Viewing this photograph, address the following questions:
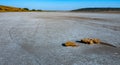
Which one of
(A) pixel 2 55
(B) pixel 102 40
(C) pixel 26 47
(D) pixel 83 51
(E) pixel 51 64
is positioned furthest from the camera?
(B) pixel 102 40

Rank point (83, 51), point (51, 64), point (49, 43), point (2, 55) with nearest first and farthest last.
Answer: point (51, 64)
point (2, 55)
point (83, 51)
point (49, 43)

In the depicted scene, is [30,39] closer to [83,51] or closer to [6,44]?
[6,44]

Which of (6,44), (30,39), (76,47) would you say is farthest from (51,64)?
(30,39)

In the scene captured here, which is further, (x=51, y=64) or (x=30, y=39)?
(x=30, y=39)

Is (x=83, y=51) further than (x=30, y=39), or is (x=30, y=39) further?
(x=30, y=39)

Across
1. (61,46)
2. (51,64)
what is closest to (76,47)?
(61,46)

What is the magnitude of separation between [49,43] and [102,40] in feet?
7.07

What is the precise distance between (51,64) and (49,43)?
2.66 meters

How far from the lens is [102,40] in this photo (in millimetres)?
9047

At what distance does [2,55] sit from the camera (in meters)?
6.56

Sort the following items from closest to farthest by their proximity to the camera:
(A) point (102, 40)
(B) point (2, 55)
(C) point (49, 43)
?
(B) point (2, 55), (C) point (49, 43), (A) point (102, 40)

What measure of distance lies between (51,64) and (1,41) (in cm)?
357

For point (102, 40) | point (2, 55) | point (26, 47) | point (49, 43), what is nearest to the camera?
point (2, 55)

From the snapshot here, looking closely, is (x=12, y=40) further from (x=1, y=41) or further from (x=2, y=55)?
(x=2, y=55)
